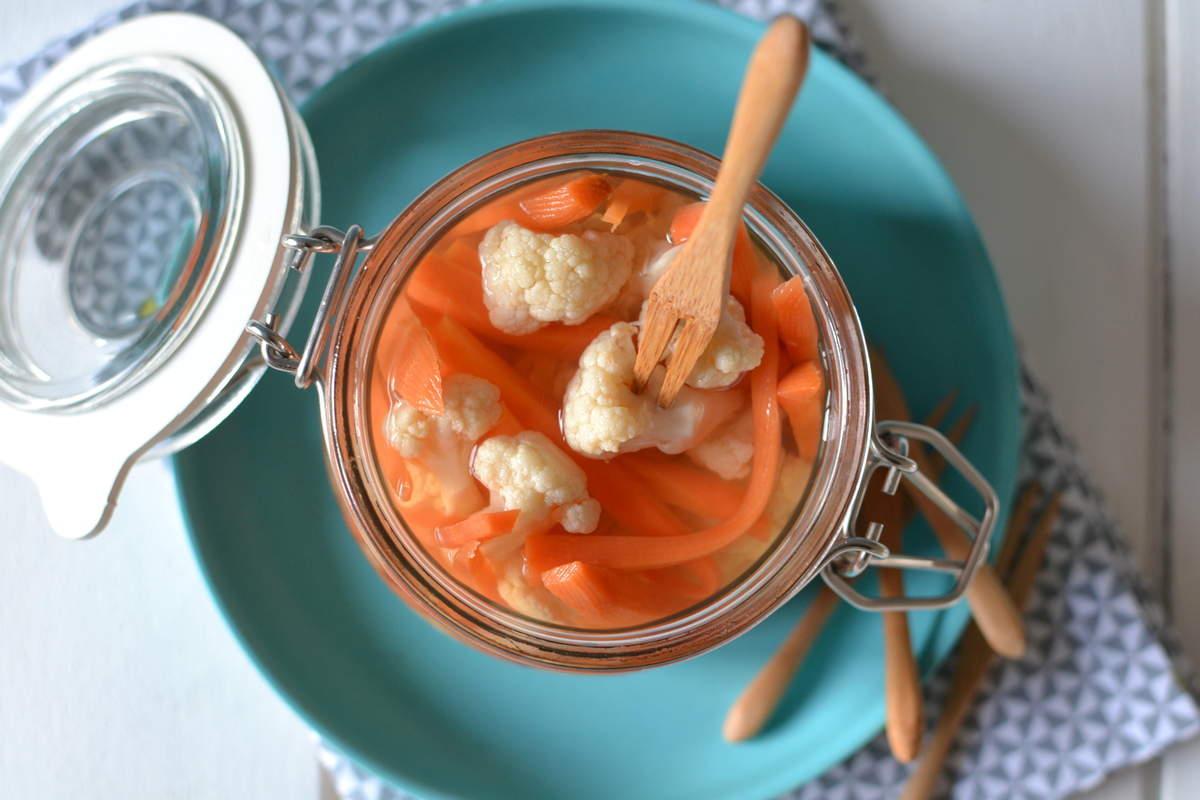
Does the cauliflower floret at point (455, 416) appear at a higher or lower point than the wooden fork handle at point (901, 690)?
higher

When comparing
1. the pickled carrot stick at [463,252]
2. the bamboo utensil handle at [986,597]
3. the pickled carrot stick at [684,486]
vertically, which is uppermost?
the pickled carrot stick at [463,252]

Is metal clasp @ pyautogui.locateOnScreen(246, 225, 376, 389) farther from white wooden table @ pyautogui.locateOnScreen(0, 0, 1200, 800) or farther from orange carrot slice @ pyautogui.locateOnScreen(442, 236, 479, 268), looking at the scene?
white wooden table @ pyautogui.locateOnScreen(0, 0, 1200, 800)

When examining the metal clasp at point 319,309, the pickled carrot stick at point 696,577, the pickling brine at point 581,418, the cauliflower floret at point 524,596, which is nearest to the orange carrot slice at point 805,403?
the pickling brine at point 581,418

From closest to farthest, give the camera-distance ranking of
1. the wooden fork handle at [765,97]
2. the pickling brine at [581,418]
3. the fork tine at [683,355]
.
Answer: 1. the wooden fork handle at [765,97]
2. the fork tine at [683,355]
3. the pickling brine at [581,418]

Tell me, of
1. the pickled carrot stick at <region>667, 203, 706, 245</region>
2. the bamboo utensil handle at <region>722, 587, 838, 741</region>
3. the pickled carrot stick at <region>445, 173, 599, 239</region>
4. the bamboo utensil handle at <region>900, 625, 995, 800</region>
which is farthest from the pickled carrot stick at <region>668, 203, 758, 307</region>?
the bamboo utensil handle at <region>900, 625, 995, 800</region>

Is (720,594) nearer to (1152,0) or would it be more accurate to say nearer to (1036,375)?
(1036,375)

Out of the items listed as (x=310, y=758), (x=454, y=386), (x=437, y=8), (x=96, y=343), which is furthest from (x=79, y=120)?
(x=310, y=758)

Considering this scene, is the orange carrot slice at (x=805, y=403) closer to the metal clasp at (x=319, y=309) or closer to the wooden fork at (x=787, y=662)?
the wooden fork at (x=787, y=662)
